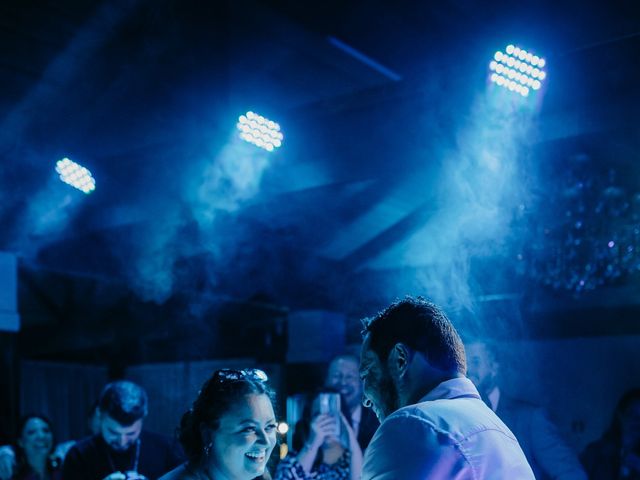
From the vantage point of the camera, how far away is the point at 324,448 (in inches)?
169

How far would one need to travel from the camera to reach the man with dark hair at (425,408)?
170cm

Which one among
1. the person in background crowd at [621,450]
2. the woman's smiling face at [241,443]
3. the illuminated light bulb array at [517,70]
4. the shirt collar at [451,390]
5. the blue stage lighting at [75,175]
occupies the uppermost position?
the illuminated light bulb array at [517,70]

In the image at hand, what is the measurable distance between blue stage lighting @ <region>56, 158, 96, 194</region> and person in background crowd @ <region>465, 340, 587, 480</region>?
288 centimetres

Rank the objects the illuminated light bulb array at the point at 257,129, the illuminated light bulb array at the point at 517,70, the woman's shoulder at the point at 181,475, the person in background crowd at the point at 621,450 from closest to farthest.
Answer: the woman's shoulder at the point at 181,475 < the illuminated light bulb array at the point at 517,70 < the illuminated light bulb array at the point at 257,129 < the person in background crowd at the point at 621,450

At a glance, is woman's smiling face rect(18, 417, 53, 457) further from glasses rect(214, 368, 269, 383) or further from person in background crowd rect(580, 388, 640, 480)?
person in background crowd rect(580, 388, 640, 480)

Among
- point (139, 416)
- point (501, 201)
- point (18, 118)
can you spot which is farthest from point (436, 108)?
point (18, 118)

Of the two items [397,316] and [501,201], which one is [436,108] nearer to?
[501,201]

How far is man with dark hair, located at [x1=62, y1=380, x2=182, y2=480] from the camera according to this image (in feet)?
13.8

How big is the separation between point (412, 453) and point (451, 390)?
260 mm

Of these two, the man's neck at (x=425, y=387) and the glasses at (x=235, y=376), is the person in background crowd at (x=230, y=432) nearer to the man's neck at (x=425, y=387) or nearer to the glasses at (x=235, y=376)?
the glasses at (x=235, y=376)

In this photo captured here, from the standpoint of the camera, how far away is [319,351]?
760 centimetres

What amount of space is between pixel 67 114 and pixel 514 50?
12.8ft

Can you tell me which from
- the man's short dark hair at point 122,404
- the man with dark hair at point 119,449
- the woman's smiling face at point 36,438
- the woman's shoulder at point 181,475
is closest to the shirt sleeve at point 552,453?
the man with dark hair at point 119,449

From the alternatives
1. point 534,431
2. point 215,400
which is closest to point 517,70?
point 534,431
